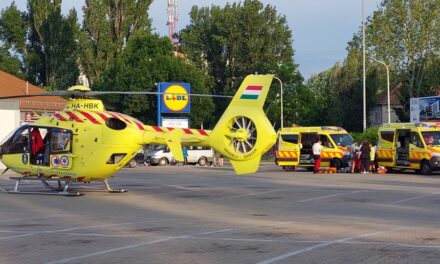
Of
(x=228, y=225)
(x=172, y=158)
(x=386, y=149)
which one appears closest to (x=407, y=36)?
(x=172, y=158)

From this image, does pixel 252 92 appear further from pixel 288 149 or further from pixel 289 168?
pixel 289 168

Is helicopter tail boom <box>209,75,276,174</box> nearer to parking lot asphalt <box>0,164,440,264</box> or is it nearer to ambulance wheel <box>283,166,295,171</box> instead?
parking lot asphalt <box>0,164,440,264</box>

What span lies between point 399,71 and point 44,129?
50762 mm

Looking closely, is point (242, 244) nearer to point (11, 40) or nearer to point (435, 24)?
point (435, 24)

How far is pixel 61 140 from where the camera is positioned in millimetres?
21406

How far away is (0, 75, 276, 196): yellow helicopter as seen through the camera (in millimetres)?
20125

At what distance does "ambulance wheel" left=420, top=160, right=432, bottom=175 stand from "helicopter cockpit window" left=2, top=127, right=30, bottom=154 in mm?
18591

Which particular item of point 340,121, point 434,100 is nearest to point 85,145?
point 434,100

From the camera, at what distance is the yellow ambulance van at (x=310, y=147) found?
35.8 meters

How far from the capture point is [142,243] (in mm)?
11406

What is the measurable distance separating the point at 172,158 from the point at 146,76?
16.2 meters

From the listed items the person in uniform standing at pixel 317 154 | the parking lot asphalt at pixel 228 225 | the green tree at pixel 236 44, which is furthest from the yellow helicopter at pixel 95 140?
the green tree at pixel 236 44

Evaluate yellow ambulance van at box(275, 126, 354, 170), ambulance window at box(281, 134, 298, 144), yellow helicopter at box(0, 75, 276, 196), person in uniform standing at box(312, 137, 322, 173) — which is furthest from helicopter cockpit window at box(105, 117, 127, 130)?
ambulance window at box(281, 134, 298, 144)

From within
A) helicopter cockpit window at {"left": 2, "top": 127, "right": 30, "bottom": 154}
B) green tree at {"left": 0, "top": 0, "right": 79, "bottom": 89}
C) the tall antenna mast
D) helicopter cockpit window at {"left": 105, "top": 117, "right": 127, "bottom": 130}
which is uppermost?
the tall antenna mast
